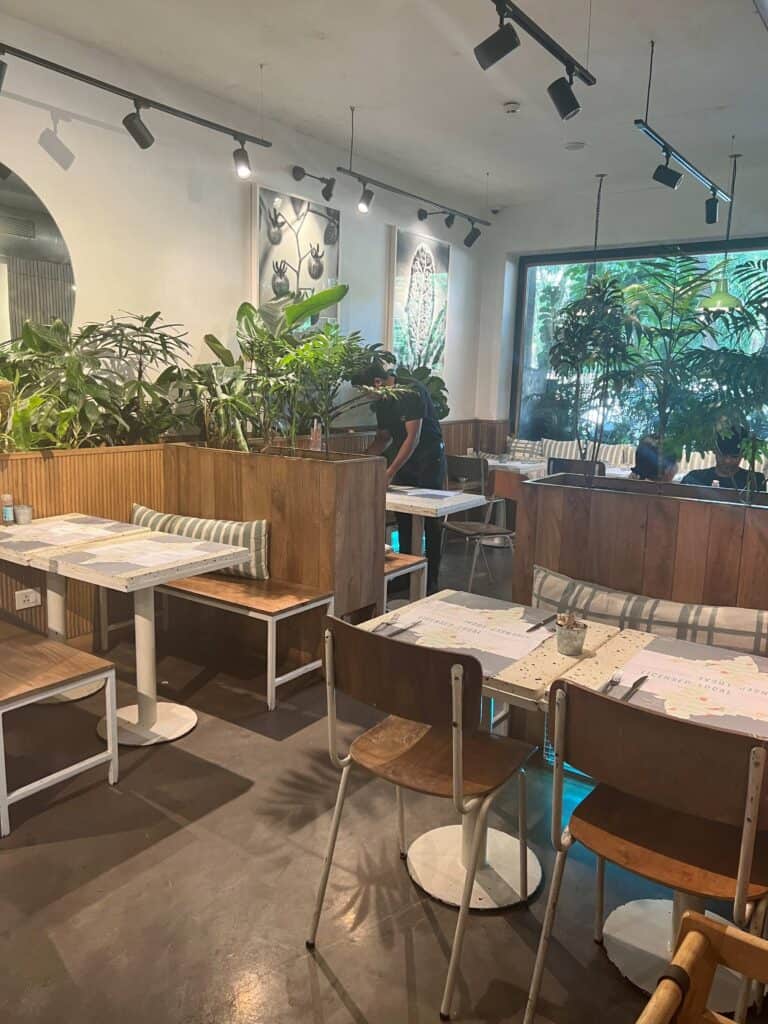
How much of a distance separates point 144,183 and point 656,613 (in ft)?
13.0

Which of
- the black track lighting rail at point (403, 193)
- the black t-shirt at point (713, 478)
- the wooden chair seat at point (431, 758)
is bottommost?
the wooden chair seat at point (431, 758)

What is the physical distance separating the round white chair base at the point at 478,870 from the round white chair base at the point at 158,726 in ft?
4.08

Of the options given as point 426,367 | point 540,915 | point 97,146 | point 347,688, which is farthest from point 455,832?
point 426,367

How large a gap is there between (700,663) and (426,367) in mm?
5550

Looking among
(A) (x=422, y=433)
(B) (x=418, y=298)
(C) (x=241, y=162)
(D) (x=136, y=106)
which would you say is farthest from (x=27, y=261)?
(B) (x=418, y=298)

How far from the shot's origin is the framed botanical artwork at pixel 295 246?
5522mm

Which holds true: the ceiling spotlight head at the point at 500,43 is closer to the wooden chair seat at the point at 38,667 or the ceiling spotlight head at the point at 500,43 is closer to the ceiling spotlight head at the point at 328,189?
the ceiling spotlight head at the point at 328,189

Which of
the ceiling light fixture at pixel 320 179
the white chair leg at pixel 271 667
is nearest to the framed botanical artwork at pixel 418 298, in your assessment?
the ceiling light fixture at pixel 320 179

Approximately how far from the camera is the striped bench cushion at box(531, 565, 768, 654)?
8.32ft

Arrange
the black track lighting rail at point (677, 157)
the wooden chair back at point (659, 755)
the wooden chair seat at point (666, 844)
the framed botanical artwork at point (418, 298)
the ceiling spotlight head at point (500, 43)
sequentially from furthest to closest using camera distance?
the framed botanical artwork at point (418, 298) < the black track lighting rail at point (677, 157) < the ceiling spotlight head at point (500, 43) < the wooden chair seat at point (666, 844) < the wooden chair back at point (659, 755)

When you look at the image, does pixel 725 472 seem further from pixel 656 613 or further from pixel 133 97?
pixel 133 97

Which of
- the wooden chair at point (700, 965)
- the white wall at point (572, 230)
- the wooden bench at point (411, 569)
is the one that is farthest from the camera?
the white wall at point (572, 230)

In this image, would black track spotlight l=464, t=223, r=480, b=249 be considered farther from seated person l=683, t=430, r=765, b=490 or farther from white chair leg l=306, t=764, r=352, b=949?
white chair leg l=306, t=764, r=352, b=949

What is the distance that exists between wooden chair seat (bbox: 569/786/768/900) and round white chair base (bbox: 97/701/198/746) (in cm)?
194
